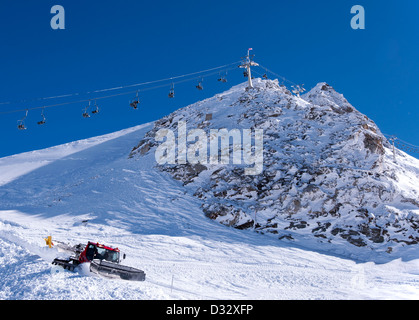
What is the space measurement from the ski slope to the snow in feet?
0.21

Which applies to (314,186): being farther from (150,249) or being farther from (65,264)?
(65,264)

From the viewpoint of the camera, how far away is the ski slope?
1433cm

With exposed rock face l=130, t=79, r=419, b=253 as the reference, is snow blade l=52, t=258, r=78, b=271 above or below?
below

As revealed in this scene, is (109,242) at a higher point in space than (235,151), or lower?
lower

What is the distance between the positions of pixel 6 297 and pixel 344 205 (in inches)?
1036

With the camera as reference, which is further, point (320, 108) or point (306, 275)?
point (320, 108)

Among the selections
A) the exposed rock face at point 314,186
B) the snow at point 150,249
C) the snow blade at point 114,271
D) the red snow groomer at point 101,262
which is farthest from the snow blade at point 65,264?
the exposed rock face at point 314,186

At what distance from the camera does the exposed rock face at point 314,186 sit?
92.6 ft

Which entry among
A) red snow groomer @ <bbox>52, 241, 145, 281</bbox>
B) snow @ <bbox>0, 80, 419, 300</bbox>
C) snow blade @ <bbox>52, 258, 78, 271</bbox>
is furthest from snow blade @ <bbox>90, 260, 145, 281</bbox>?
snow blade @ <bbox>52, 258, 78, 271</bbox>

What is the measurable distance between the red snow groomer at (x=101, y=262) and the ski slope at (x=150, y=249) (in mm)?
448

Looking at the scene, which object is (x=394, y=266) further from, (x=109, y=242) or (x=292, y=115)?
(x=292, y=115)

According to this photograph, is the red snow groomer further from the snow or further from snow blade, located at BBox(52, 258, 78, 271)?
the snow
